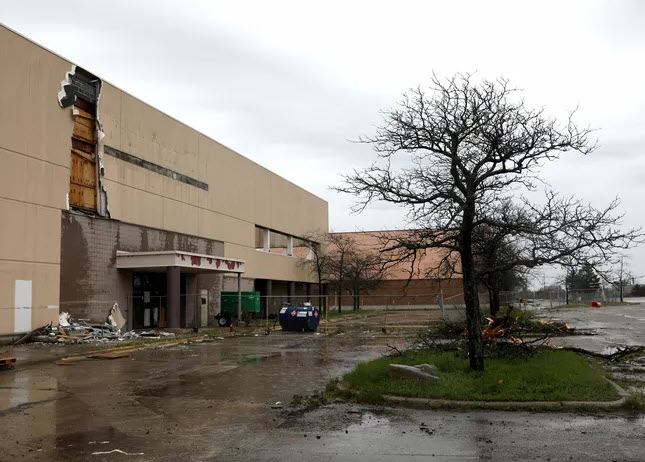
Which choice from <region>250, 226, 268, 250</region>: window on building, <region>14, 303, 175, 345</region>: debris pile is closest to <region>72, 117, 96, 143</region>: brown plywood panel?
<region>14, 303, 175, 345</region>: debris pile

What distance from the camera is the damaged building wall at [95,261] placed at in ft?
89.2

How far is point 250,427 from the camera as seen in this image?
8.63 meters

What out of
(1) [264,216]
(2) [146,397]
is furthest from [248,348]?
(1) [264,216]

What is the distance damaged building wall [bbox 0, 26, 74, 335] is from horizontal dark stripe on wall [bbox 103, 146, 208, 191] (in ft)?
11.0

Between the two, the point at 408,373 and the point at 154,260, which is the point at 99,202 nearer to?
the point at 154,260

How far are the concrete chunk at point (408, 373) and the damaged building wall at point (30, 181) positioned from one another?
19.1 metres

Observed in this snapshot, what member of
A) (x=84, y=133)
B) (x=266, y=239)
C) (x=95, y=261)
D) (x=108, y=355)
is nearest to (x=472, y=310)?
(x=108, y=355)

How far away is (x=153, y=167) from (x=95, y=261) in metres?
7.49

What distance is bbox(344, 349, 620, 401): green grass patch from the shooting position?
996 centimetres

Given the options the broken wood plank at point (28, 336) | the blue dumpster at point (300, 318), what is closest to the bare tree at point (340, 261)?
the blue dumpster at point (300, 318)

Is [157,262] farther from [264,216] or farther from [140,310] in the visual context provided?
[264,216]

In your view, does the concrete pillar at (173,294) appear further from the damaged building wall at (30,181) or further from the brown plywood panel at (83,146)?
the brown plywood panel at (83,146)

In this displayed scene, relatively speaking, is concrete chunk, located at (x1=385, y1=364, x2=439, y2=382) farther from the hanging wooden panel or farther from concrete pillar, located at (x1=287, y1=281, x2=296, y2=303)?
concrete pillar, located at (x1=287, y1=281, x2=296, y2=303)

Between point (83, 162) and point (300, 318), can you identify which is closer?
point (83, 162)
